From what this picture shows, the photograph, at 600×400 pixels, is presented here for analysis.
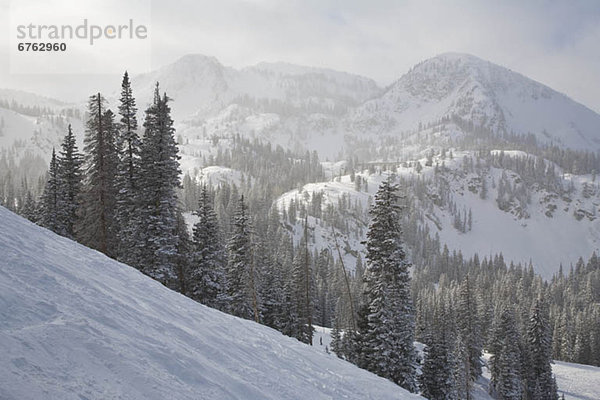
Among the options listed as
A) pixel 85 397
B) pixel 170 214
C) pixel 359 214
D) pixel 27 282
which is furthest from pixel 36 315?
pixel 359 214

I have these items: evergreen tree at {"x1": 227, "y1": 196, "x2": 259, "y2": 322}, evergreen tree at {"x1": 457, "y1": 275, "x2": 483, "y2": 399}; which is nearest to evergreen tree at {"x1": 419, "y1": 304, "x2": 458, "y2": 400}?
evergreen tree at {"x1": 457, "y1": 275, "x2": 483, "y2": 399}

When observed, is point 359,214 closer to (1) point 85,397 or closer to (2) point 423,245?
(2) point 423,245

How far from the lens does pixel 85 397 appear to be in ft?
15.5

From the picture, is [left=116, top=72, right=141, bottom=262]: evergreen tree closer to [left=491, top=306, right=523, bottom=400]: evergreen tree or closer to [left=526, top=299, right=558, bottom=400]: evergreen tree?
[left=491, top=306, right=523, bottom=400]: evergreen tree

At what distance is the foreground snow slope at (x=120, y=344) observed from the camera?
5.01m

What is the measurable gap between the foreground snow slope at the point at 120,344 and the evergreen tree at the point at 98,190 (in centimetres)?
1461

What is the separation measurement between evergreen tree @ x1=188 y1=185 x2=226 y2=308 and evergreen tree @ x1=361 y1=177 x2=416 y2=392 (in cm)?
1135

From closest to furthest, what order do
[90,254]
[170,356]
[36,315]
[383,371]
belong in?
1. [36,315]
2. [170,356]
3. [90,254]
4. [383,371]

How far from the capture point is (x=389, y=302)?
23.2 meters

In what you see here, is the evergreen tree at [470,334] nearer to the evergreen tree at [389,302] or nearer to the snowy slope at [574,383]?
the snowy slope at [574,383]

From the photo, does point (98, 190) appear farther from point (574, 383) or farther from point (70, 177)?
point (574, 383)

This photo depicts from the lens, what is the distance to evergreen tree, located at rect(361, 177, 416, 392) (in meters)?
23.2

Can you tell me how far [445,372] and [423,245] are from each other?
16077 cm

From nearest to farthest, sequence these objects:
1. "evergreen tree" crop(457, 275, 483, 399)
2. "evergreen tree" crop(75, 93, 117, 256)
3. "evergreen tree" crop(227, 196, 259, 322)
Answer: "evergreen tree" crop(75, 93, 117, 256)
"evergreen tree" crop(227, 196, 259, 322)
"evergreen tree" crop(457, 275, 483, 399)
